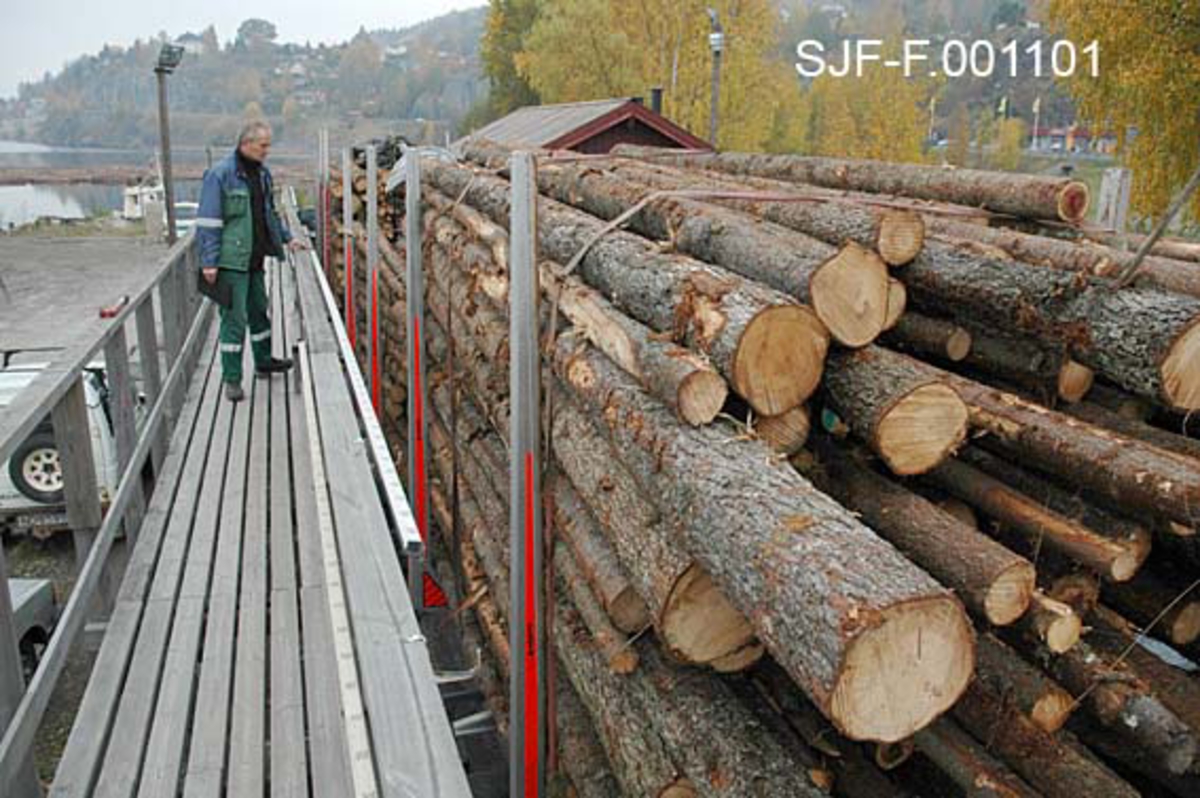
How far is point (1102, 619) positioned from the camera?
3207mm

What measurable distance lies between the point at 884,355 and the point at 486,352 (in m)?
2.90

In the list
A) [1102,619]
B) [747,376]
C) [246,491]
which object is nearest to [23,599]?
[246,491]

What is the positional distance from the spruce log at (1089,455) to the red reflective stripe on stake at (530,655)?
6.15 ft

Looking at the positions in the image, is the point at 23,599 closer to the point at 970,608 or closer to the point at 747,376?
the point at 747,376

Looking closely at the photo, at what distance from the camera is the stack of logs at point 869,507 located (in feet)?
8.17

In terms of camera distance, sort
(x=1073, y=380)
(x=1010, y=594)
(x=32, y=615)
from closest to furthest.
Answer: (x=1010, y=594), (x=1073, y=380), (x=32, y=615)

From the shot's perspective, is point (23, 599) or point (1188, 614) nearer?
point (1188, 614)

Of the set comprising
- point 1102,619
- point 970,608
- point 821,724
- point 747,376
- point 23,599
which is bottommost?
point 23,599

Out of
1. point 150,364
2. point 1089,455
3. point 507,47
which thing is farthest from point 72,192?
point 1089,455

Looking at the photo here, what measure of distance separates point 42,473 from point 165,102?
1083 cm

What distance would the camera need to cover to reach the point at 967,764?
9.00 feet

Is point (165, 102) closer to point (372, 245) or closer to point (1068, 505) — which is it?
point (372, 245)

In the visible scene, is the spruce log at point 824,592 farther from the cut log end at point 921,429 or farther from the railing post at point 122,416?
the railing post at point 122,416

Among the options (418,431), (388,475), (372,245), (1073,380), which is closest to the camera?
(1073,380)
